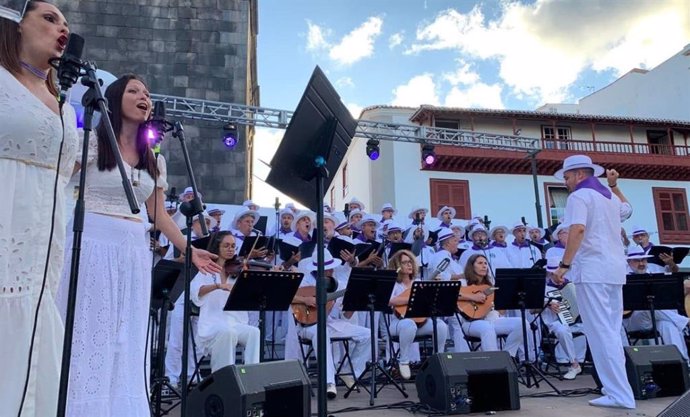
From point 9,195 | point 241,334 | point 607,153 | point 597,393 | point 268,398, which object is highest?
point 607,153

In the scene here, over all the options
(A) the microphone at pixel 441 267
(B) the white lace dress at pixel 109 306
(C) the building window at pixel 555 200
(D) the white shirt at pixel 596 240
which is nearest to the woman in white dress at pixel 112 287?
(B) the white lace dress at pixel 109 306

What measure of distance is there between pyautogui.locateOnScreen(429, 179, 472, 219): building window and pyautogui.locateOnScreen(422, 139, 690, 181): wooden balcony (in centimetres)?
65

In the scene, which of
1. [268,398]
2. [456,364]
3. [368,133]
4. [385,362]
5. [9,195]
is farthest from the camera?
[368,133]

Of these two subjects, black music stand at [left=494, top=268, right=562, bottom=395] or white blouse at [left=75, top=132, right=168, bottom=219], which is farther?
black music stand at [left=494, top=268, right=562, bottom=395]

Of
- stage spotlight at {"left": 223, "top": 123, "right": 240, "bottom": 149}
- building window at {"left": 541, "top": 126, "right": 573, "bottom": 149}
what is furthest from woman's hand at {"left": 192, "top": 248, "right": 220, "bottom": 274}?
building window at {"left": 541, "top": 126, "right": 573, "bottom": 149}

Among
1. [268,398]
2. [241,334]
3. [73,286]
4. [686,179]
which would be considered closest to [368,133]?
[241,334]

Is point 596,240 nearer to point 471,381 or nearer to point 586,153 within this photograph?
point 471,381

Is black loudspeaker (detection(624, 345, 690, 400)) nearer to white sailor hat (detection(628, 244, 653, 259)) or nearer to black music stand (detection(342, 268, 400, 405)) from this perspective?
black music stand (detection(342, 268, 400, 405))

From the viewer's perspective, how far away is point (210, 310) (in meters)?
5.98

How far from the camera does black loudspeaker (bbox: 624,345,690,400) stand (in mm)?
5438

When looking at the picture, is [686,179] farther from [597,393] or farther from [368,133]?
[597,393]

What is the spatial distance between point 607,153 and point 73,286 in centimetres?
2705

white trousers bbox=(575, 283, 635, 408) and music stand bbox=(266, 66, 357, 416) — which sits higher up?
music stand bbox=(266, 66, 357, 416)

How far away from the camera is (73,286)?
81.8 inches
